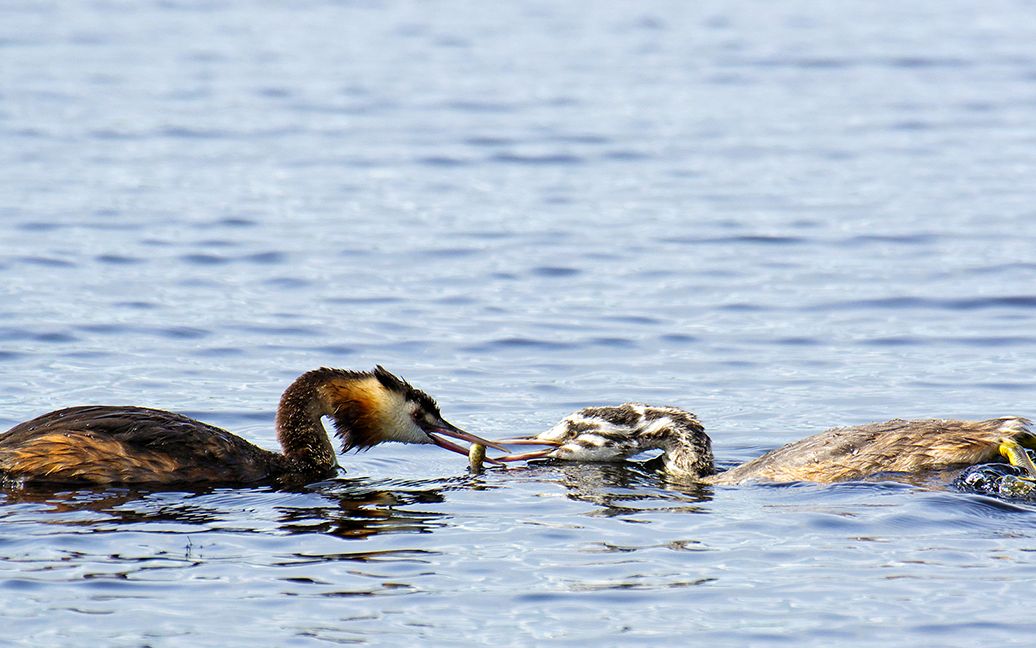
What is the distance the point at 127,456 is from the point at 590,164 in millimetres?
11812

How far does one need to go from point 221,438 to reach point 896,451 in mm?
3739

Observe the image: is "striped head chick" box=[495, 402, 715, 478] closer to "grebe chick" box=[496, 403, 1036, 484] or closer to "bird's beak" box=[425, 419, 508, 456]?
"grebe chick" box=[496, 403, 1036, 484]

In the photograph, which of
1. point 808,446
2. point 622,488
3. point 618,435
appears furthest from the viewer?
point 618,435

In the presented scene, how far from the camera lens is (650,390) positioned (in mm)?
12883

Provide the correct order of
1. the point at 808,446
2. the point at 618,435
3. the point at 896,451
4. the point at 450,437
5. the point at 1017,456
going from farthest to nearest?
1. the point at 618,435
2. the point at 450,437
3. the point at 808,446
4. the point at 896,451
5. the point at 1017,456

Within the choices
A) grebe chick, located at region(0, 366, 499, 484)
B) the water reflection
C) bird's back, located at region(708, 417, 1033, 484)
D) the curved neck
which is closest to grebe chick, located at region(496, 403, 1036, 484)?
bird's back, located at region(708, 417, 1033, 484)

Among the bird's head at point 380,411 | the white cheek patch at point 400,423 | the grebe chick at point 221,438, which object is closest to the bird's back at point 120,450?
the grebe chick at point 221,438

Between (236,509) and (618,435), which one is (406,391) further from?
(236,509)

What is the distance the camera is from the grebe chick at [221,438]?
10.0 meters

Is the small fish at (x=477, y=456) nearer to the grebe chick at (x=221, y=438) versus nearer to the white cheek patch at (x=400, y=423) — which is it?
the grebe chick at (x=221, y=438)

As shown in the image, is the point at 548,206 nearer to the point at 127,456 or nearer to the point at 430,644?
the point at 127,456

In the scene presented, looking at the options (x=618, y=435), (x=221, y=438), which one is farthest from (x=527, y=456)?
(x=221, y=438)

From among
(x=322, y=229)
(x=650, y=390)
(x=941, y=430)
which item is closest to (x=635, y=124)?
(x=322, y=229)

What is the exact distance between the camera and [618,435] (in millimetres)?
11461
